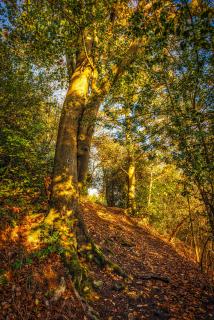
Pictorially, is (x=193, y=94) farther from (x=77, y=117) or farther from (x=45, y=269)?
(x=45, y=269)

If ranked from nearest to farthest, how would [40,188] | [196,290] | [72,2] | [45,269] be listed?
[45,269] → [72,2] → [196,290] → [40,188]

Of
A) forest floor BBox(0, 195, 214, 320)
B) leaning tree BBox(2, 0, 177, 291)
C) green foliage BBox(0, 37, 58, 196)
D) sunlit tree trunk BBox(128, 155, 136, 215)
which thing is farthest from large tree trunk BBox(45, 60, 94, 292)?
sunlit tree trunk BBox(128, 155, 136, 215)

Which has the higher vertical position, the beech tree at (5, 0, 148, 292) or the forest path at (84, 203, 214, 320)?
the beech tree at (5, 0, 148, 292)

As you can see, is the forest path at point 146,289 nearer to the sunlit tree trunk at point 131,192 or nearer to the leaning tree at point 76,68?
the leaning tree at point 76,68

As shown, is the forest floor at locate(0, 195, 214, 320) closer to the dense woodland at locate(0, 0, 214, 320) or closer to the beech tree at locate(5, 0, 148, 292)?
the dense woodland at locate(0, 0, 214, 320)

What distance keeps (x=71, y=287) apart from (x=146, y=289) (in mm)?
2760

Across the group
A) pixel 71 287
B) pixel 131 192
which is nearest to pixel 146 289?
pixel 71 287

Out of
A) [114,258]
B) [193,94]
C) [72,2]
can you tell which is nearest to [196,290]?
[114,258]

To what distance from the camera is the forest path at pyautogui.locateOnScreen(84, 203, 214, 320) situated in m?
5.47

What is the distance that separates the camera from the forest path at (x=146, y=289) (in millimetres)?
5473

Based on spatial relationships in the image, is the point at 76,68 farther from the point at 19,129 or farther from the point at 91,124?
the point at 19,129

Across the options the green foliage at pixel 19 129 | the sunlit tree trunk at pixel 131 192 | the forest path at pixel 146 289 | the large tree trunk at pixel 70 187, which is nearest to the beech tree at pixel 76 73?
the large tree trunk at pixel 70 187

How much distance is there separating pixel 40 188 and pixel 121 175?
1763 centimetres

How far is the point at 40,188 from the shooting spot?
789 centimetres
